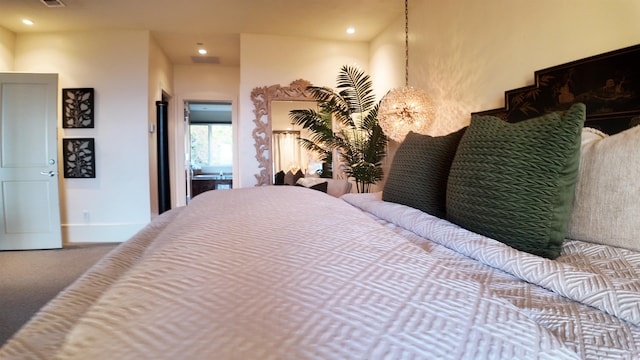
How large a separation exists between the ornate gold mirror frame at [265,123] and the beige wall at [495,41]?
65.2 inches

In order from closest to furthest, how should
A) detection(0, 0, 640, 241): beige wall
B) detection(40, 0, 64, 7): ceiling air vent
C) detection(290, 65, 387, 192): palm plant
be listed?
detection(0, 0, 640, 241): beige wall → detection(40, 0, 64, 7): ceiling air vent → detection(290, 65, 387, 192): palm plant

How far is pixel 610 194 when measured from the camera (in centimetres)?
84

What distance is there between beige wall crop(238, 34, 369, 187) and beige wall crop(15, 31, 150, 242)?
3.86ft

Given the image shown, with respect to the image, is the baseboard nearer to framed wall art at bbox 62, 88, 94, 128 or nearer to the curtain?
framed wall art at bbox 62, 88, 94, 128

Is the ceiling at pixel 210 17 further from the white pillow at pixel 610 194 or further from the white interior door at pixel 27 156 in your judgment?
the white pillow at pixel 610 194

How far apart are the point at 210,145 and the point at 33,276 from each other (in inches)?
262

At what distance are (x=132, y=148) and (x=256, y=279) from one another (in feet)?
13.3

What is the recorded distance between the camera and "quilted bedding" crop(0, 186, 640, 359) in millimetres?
330

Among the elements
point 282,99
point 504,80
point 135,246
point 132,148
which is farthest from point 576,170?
point 132,148

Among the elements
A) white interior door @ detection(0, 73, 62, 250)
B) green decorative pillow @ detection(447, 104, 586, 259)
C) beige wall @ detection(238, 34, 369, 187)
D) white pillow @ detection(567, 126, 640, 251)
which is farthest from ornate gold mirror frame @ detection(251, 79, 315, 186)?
white pillow @ detection(567, 126, 640, 251)

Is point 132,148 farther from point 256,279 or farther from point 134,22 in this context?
point 256,279

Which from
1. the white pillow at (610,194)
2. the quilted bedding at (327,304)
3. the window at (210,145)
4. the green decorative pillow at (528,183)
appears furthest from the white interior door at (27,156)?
the window at (210,145)

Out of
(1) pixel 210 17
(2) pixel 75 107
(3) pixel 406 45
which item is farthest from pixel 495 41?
(2) pixel 75 107

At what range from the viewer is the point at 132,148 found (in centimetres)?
381
